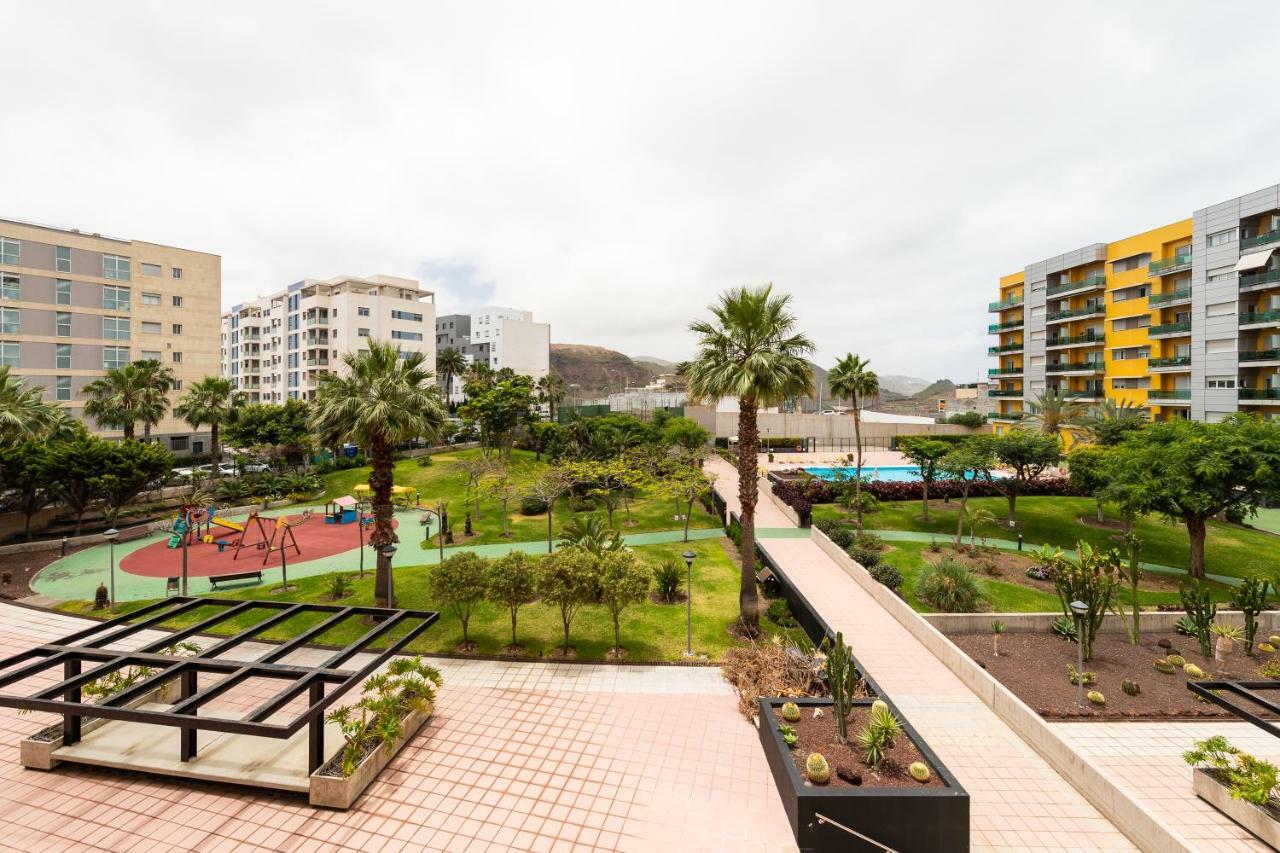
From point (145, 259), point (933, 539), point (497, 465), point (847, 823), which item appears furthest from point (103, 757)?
point (145, 259)

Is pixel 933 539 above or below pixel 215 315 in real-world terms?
below

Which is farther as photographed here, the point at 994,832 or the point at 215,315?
the point at 215,315

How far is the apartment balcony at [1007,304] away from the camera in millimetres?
60969

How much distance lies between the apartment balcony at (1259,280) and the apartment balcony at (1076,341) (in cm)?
1264

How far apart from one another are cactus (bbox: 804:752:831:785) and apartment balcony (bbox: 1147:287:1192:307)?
5686cm

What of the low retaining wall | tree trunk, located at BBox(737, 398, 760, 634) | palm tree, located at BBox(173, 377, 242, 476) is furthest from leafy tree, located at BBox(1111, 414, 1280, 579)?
palm tree, located at BBox(173, 377, 242, 476)

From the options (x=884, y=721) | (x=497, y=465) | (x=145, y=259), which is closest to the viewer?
(x=884, y=721)

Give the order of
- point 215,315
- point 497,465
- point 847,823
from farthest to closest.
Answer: point 215,315, point 497,465, point 847,823

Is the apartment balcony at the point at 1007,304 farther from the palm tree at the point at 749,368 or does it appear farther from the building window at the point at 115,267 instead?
the building window at the point at 115,267

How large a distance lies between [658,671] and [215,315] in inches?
2353

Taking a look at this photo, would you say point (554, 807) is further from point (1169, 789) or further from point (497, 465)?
point (497, 465)

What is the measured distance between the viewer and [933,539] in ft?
89.3

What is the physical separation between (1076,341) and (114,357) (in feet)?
297

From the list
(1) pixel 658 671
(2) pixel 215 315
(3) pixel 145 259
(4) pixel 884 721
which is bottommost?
(1) pixel 658 671
